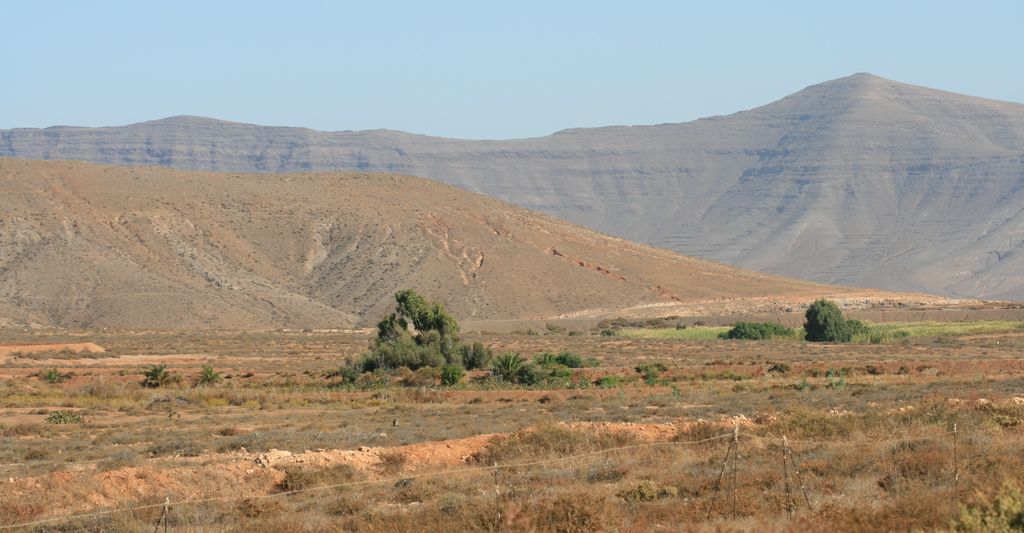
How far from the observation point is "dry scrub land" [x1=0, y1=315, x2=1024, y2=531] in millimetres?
17578

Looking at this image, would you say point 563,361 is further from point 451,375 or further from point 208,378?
point 208,378

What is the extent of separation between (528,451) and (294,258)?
90883mm

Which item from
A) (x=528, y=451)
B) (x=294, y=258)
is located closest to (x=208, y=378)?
(x=528, y=451)

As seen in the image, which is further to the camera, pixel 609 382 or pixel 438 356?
pixel 438 356

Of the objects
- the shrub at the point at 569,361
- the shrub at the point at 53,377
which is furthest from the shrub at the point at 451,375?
the shrub at the point at 53,377

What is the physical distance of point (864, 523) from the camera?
51.2 feet

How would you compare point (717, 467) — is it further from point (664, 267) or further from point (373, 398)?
point (664, 267)

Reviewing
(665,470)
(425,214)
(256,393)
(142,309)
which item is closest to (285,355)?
(256,393)

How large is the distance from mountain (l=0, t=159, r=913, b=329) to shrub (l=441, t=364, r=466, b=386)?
4688 centimetres

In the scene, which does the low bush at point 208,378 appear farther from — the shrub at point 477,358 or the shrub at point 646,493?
the shrub at point 646,493

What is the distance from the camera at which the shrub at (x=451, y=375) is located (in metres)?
46.5

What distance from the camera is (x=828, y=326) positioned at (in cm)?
7488

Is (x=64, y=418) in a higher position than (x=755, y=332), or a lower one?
higher

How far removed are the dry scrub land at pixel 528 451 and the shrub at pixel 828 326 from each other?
25.2 meters
